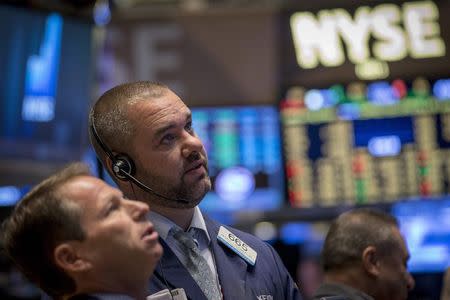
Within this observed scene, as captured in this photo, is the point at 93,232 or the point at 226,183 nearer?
the point at 93,232

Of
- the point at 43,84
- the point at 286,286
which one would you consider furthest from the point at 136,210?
the point at 43,84

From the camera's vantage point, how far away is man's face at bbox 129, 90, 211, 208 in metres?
2.12

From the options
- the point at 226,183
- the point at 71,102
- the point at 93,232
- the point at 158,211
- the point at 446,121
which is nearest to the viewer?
the point at 93,232

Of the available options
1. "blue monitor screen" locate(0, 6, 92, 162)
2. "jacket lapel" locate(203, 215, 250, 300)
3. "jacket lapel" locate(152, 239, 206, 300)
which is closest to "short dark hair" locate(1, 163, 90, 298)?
"jacket lapel" locate(152, 239, 206, 300)

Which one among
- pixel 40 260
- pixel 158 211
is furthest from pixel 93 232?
pixel 158 211

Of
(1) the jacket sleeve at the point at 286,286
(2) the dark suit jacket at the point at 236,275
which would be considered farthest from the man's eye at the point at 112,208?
(1) the jacket sleeve at the point at 286,286

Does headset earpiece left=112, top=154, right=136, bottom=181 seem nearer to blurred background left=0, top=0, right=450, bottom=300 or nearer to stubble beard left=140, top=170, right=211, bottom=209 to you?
stubble beard left=140, top=170, right=211, bottom=209

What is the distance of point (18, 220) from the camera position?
6.02 ft

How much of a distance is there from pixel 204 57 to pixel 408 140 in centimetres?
157

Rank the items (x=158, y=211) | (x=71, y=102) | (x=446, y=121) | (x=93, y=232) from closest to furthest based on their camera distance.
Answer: (x=93, y=232) < (x=158, y=211) < (x=71, y=102) < (x=446, y=121)

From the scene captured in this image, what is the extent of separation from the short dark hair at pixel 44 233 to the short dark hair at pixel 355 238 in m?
1.11

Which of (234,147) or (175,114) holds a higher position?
(175,114)

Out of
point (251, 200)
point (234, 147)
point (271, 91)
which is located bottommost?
point (251, 200)

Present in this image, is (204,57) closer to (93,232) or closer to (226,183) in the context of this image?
(226,183)
